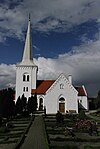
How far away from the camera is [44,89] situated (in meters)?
75.1

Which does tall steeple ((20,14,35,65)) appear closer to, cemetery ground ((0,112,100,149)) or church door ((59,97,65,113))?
church door ((59,97,65,113))

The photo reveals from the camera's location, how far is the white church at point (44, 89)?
64625mm

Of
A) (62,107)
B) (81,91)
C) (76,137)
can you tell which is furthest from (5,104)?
(81,91)

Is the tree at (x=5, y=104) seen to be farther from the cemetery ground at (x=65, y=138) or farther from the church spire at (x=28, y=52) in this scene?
the church spire at (x=28, y=52)

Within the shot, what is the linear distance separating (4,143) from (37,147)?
3.29 metres

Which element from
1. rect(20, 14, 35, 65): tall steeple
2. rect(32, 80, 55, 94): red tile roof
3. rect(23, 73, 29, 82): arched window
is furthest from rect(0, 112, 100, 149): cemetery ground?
rect(20, 14, 35, 65): tall steeple

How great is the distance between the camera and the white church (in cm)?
6462

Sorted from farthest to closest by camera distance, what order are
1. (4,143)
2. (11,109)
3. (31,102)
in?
(31,102), (11,109), (4,143)

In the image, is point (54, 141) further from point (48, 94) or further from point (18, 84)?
point (18, 84)

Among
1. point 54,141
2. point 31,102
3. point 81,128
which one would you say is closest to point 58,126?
point 81,128

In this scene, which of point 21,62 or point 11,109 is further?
point 21,62

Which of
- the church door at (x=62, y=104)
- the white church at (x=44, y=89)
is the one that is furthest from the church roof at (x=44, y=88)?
the church door at (x=62, y=104)

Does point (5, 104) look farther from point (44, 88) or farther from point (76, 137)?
point (44, 88)

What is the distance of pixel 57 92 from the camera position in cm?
6500
